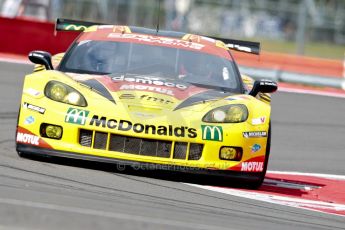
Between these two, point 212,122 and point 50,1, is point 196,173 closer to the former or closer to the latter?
point 212,122

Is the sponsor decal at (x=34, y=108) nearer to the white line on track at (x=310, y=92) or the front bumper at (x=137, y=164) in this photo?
the front bumper at (x=137, y=164)

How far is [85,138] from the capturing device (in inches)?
305

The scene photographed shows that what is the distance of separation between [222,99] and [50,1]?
1509 centimetres

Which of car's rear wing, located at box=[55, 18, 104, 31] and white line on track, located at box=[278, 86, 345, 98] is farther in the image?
white line on track, located at box=[278, 86, 345, 98]

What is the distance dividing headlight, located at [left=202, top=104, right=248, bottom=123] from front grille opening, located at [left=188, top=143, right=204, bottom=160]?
0.70ft

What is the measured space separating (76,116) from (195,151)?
0.91 meters

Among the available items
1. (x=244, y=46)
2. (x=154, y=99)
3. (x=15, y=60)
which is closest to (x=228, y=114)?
(x=154, y=99)

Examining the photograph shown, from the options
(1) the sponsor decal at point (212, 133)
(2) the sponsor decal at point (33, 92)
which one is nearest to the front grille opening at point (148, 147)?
(1) the sponsor decal at point (212, 133)

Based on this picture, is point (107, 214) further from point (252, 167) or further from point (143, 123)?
point (252, 167)

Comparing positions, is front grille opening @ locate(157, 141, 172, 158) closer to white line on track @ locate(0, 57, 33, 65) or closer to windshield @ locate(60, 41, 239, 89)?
windshield @ locate(60, 41, 239, 89)

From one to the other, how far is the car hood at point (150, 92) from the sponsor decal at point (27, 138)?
0.61 meters

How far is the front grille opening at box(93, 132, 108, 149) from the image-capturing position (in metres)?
7.70

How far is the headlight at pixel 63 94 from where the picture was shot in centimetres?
791

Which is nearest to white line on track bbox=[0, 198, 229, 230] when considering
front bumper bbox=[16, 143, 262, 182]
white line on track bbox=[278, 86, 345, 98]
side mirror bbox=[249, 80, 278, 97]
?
front bumper bbox=[16, 143, 262, 182]
